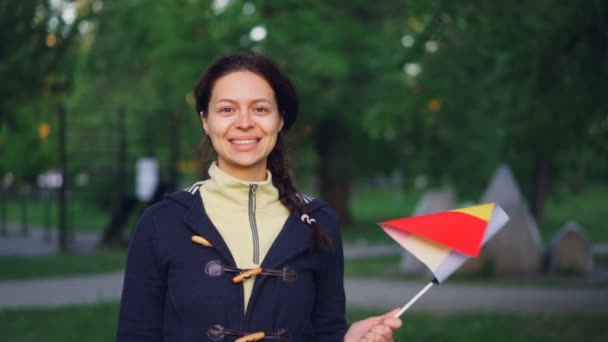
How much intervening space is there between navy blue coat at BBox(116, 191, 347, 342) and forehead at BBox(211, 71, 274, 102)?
294mm

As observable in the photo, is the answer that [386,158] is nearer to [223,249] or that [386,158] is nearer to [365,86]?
[365,86]

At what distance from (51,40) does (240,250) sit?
8834 millimetres

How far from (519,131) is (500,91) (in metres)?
1.31

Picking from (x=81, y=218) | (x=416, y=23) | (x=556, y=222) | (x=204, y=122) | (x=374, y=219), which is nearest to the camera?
(x=204, y=122)

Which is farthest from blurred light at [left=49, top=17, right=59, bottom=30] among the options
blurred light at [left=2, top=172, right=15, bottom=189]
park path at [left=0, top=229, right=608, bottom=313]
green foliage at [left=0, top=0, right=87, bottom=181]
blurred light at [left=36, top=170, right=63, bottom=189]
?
blurred light at [left=36, top=170, right=63, bottom=189]

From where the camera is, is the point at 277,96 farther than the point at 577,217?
No

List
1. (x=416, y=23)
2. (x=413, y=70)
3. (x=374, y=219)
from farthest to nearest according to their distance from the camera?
(x=374, y=219) → (x=413, y=70) → (x=416, y=23)

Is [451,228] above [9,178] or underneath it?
above

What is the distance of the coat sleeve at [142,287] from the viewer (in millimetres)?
2543

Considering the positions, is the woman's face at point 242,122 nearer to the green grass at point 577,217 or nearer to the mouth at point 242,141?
the mouth at point 242,141

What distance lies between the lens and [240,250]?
8.29 feet

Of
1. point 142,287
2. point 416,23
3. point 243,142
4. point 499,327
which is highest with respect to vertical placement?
point 416,23

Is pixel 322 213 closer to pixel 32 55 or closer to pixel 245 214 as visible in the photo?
pixel 245 214

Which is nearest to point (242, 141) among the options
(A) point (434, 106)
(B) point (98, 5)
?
(A) point (434, 106)
